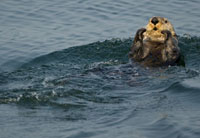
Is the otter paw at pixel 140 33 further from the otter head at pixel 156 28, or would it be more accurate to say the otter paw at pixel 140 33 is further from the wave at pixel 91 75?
the wave at pixel 91 75

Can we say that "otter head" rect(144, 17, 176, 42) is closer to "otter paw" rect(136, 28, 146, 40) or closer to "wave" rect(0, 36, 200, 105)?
"otter paw" rect(136, 28, 146, 40)

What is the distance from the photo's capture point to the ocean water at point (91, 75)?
6848 millimetres

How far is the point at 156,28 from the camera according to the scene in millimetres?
9469

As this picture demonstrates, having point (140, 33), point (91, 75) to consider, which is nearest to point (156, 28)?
point (140, 33)

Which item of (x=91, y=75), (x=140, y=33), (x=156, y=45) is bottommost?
(x=91, y=75)

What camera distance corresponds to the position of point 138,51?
31.9 feet

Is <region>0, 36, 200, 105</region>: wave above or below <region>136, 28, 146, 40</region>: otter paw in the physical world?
below

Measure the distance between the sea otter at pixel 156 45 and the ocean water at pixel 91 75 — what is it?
0.95 ft

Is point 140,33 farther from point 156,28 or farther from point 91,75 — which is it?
point 91,75

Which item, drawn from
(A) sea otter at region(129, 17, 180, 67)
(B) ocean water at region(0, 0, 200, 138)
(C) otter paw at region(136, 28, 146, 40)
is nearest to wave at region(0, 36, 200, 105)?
(B) ocean water at region(0, 0, 200, 138)

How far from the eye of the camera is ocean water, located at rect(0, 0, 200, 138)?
270 inches

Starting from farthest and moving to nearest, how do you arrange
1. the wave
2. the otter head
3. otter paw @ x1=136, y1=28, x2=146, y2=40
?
otter paw @ x1=136, y1=28, x2=146, y2=40
the otter head
the wave

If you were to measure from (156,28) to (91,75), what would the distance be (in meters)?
1.62

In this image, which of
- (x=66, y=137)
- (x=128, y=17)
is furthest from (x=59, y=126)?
(x=128, y=17)
